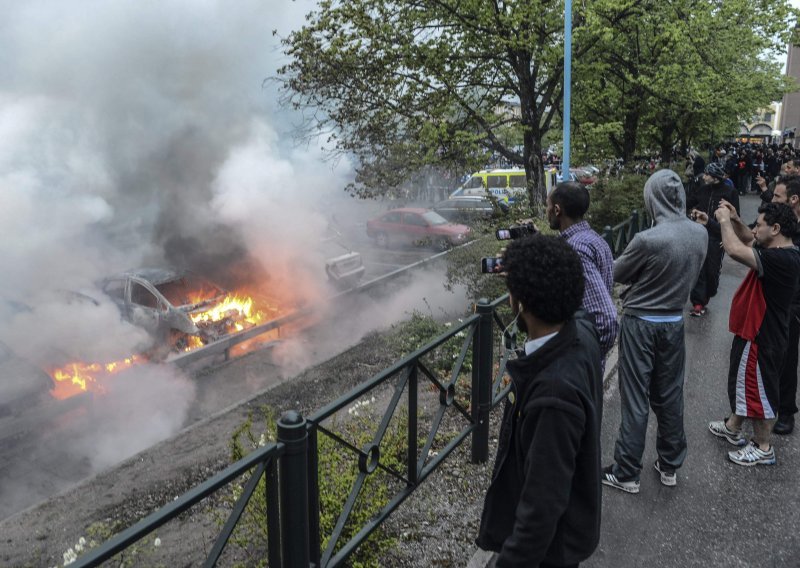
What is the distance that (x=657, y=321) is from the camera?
3.52m

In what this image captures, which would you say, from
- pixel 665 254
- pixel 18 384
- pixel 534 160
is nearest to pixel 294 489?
pixel 665 254

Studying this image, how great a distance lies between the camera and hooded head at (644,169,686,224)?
11.4 ft

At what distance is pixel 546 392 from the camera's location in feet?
5.90

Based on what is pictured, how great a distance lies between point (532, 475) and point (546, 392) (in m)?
0.25

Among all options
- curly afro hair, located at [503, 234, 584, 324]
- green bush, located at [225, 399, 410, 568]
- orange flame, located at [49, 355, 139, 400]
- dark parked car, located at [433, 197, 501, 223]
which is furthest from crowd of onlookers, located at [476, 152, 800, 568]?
dark parked car, located at [433, 197, 501, 223]

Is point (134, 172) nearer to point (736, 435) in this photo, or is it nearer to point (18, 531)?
point (18, 531)

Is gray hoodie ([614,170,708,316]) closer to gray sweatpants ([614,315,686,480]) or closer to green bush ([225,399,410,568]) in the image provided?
gray sweatpants ([614,315,686,480])

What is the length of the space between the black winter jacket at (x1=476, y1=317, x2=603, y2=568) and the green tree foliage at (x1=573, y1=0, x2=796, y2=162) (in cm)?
848

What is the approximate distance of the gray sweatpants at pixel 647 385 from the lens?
3543 millimetres

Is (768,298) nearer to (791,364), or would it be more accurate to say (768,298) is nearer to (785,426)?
(791,364)

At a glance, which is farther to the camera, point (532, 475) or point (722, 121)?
point (722, 121)

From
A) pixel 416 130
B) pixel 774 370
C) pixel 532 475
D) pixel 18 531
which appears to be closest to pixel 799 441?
pixel 774 370

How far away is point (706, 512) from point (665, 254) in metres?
1.51

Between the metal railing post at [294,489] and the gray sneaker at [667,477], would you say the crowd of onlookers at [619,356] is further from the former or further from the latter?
the metal railing post at [294,489]
